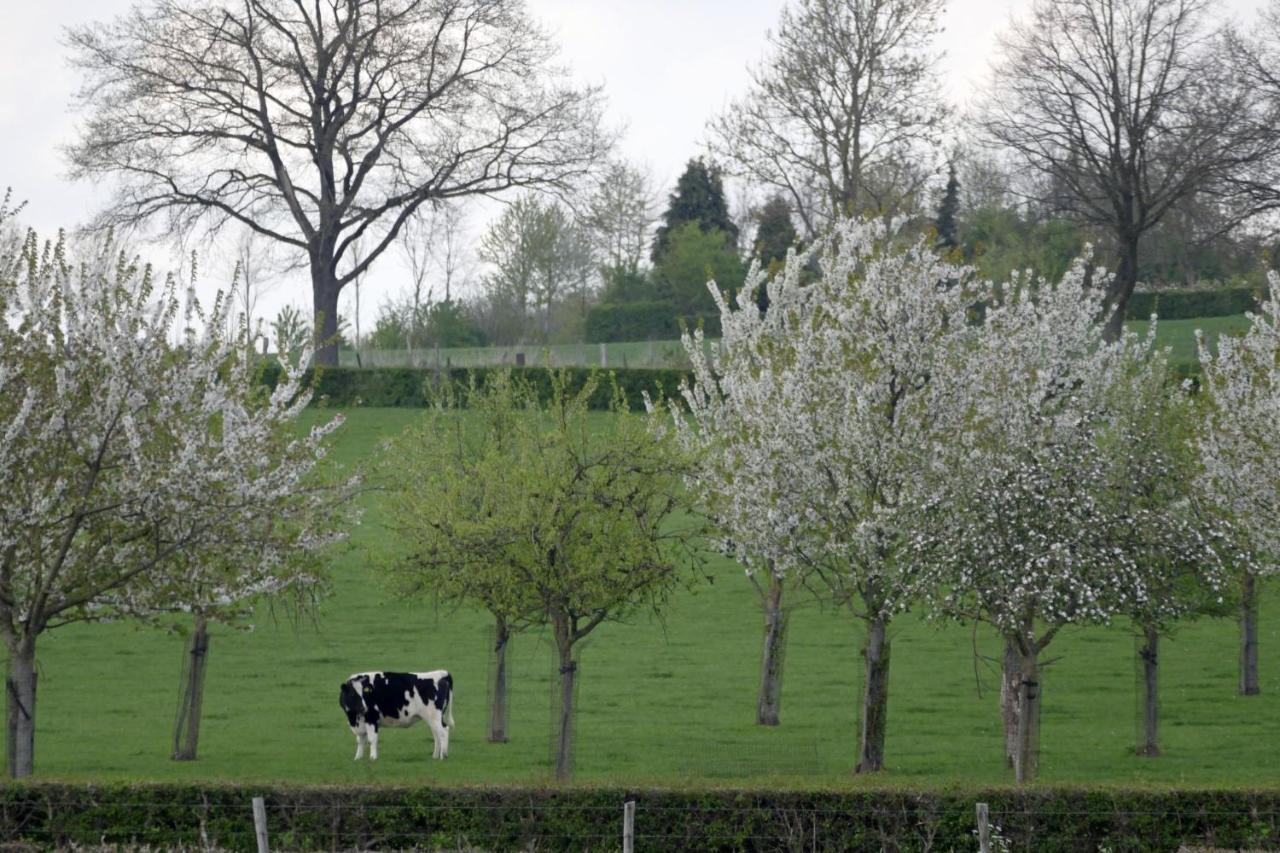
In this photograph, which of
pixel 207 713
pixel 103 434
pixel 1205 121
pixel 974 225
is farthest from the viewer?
pixel 974 225

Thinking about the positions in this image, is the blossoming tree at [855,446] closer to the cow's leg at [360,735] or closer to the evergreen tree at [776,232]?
the cow's leg at [360,735]

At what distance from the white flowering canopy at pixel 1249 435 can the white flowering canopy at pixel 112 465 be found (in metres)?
14.8

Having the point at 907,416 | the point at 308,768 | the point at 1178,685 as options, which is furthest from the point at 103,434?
the point at 1178,685

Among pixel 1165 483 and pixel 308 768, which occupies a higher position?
pixel 1165 483

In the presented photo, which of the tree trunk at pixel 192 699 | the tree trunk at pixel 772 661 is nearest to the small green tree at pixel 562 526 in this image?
the tree trunk at pixel 192 699

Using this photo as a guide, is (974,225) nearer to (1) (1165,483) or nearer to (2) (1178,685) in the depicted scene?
(2) (1178,685)

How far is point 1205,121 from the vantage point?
47.3m

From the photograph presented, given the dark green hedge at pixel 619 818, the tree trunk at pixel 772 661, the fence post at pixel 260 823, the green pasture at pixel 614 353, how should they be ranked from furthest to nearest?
the green pasture at pixel 614 353 → the tree trunk at pixel 772 661 → the dark green hedge at pixel 619 818 → the fence post at pixel 260 823

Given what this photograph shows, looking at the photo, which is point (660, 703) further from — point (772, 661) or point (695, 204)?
point (695, 204)

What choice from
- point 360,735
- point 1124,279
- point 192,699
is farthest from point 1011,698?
point 1124,279

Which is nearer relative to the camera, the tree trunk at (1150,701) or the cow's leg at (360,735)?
the cow's leg at (360,735)

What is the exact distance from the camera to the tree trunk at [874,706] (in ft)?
74.7

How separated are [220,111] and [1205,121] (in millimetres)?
31858

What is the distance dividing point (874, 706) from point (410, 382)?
38118 millimetres
